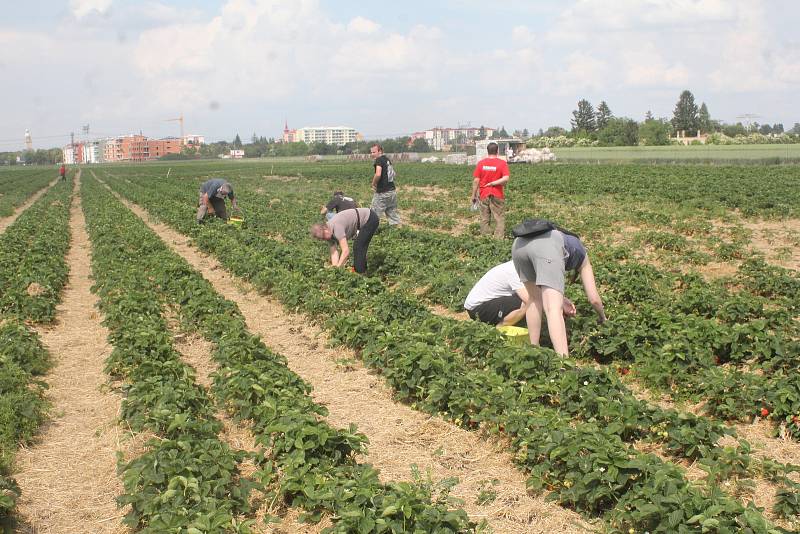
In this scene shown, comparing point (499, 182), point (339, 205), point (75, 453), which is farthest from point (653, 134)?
point (75, 453)

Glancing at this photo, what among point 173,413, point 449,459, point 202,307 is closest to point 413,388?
point 449,459

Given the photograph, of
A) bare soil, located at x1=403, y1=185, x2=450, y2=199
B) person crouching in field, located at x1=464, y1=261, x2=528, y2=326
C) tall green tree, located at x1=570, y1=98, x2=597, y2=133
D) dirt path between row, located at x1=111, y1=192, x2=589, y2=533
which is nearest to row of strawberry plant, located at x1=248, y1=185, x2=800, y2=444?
person crouching in field, located at x1=464, y1=261, x2=528, y2=326

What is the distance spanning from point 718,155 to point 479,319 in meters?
43.8

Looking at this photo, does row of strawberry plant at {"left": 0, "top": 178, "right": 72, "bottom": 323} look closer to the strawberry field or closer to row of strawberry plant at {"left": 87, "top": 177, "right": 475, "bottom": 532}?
the strawberry field

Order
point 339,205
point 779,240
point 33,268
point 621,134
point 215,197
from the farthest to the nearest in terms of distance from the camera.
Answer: point 621,134 < point 215,197 < point 779,240 < point 33,268 < point 339,205

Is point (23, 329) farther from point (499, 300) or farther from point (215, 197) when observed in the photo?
point (215, 197)

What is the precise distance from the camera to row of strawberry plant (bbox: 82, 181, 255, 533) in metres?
3.96

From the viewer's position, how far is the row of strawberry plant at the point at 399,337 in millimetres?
4301

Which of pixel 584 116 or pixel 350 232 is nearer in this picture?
pixel 350 232

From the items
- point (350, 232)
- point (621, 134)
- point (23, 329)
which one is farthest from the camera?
point (621, 134)

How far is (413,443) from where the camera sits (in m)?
5.32

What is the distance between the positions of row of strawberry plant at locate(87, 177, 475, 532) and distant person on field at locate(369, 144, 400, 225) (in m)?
5.67

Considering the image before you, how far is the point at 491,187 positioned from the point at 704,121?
124126 millimetres

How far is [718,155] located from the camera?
151 ft
